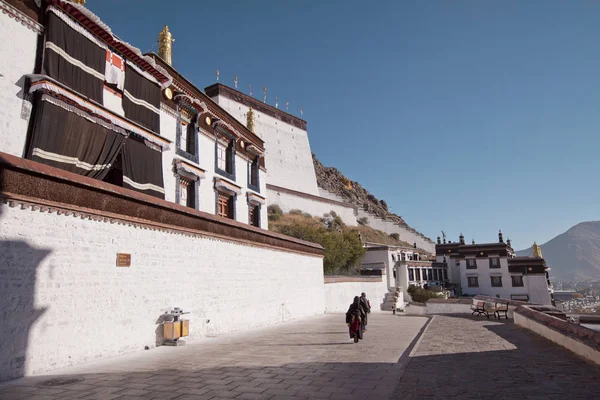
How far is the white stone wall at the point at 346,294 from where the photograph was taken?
78.3 ft

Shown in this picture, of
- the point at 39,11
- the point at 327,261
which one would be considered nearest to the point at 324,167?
the point at 327,261

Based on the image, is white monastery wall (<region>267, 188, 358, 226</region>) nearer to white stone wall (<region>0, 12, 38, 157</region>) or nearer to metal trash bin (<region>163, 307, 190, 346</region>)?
white stone wall (<region>0, 12, 38, 157</region>)

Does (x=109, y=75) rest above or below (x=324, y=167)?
below

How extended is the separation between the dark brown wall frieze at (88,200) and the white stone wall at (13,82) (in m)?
3.16

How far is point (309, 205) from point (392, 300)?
2118 cm

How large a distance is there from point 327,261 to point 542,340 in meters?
21.9

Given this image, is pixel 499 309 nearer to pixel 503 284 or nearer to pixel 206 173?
pixel 206 173

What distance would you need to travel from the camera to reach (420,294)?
136 ft

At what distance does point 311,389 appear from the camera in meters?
5.16

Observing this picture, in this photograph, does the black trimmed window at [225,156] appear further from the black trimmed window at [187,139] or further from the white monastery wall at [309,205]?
the white monastery wall at [309,205]

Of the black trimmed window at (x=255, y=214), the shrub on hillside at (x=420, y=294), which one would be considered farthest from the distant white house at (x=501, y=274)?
the black trimmed window at (x=255, y=214)

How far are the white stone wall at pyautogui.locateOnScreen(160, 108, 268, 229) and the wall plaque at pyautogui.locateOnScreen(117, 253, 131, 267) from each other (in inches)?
243

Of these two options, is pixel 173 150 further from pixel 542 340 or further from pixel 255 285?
pixel 542 340

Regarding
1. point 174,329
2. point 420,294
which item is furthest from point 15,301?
point 420,294
